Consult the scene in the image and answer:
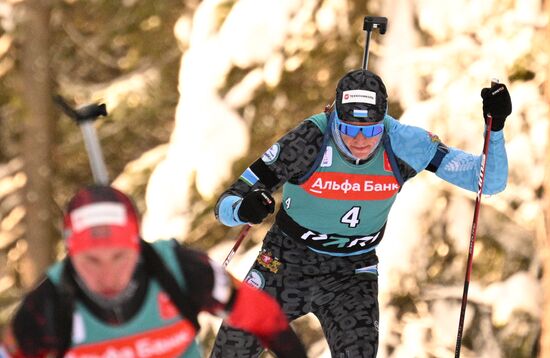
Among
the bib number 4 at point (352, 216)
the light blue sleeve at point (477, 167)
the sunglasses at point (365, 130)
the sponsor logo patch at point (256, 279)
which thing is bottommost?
the sponsor logo patch at point (256, 279)

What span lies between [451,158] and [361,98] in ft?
2.09

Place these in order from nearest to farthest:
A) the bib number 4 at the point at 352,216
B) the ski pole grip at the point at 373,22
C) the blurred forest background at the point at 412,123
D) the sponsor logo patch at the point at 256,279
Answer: the bib number 4 at the point at 352,216
the sponsor logo patch at the point at 256,279
the ski pole grip at the point at 373,22
the blurred forest background at the point at 412,123

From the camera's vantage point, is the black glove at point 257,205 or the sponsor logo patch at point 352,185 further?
the sponsor logo patch at point 352,185

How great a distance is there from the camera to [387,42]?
31.3 feet

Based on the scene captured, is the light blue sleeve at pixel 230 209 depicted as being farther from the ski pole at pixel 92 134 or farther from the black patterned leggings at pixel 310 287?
the ski pole at pixel 92 134

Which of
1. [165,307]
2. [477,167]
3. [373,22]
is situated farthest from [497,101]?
[165,307]

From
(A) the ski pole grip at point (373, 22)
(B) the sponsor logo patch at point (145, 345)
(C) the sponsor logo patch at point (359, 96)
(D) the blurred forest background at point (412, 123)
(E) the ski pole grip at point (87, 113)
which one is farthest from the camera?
(D) the blurred forest background at point (412, 123)

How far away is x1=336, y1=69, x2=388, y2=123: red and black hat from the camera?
5.43m

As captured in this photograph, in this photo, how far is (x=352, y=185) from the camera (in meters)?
5.73

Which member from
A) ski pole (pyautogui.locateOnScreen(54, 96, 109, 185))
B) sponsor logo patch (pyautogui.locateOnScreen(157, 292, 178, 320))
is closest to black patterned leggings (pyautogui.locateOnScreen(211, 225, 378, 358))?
ski pole (pyautogui.locateOnScreen(54, 96, 109, 185))

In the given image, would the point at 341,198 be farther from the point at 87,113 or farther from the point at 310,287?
the point at 87,113

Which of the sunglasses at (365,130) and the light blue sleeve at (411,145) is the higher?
the sunglasses at (365,130)

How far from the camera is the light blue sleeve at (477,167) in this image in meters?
5.85

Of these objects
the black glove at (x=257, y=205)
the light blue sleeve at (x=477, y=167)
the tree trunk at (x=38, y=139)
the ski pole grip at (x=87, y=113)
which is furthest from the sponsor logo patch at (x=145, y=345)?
the tree trunk at (x=38, y=139)
